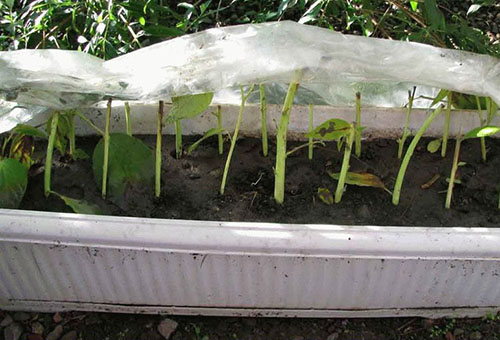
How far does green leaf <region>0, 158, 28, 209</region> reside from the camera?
0.85 meters

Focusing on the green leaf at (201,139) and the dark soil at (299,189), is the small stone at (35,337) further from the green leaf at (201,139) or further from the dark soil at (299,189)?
the green leaf at (201,139)

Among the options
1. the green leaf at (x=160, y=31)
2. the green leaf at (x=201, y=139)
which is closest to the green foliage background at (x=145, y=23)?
the green leaf at (x=160, y=31)

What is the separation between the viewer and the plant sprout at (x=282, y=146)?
818mm

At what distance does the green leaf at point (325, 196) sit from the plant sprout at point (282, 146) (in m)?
0.06

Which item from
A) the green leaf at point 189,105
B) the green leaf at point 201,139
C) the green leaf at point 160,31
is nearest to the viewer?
the green leaf at point 189,105

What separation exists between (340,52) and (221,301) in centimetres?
44

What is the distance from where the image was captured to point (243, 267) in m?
0.81

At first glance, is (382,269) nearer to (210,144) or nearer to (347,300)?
(347,300)

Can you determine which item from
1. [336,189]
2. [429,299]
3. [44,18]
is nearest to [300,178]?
[336,189]

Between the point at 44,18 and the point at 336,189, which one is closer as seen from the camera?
the point at 336,189

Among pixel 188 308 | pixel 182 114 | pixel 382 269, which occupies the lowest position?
pixel 188 308

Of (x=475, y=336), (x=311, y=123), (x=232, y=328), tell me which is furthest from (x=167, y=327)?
(x=475, y=336)

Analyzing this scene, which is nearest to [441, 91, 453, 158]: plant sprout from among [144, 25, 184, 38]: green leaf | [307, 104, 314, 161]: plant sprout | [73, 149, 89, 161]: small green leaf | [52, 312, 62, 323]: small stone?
[307, 104, 314, 161]: plant sprout

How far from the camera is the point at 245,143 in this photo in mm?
1038
